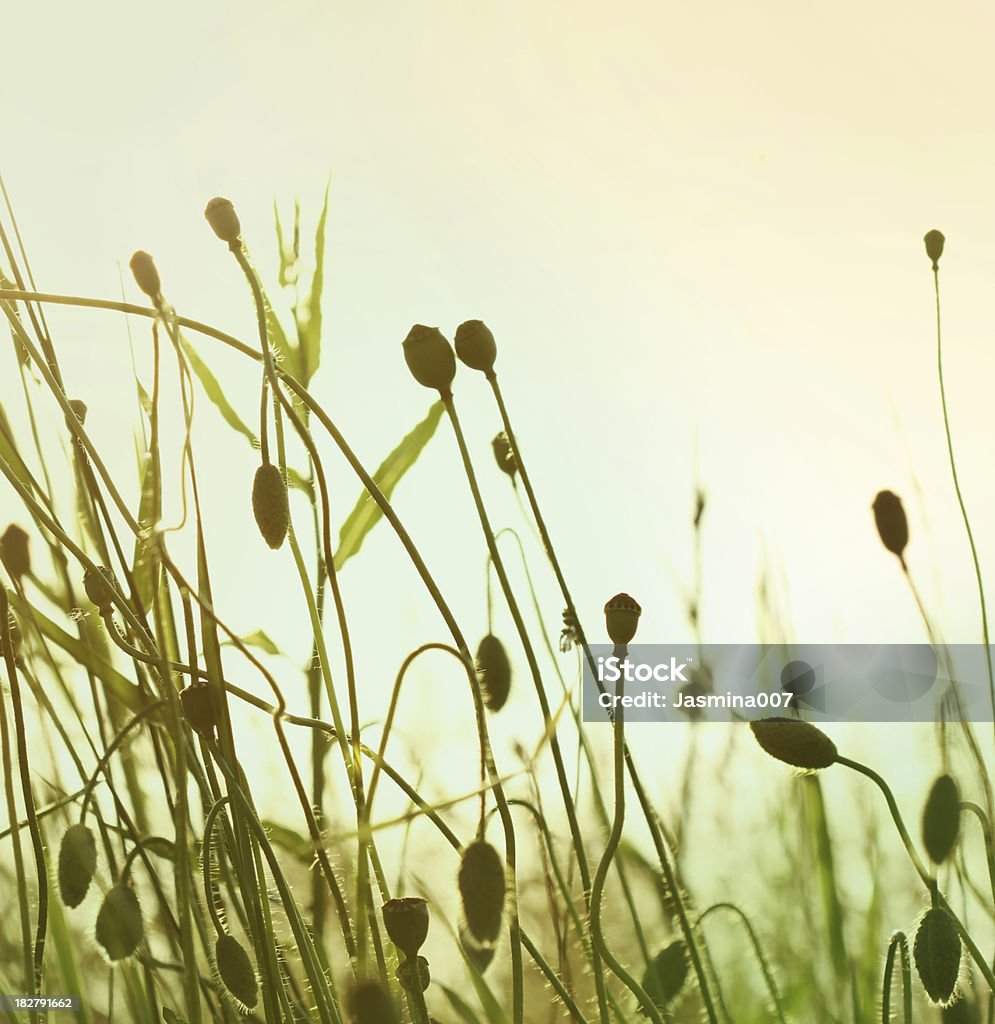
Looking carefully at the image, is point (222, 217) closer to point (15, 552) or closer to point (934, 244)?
point (15, 552)

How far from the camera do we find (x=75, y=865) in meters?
0.42

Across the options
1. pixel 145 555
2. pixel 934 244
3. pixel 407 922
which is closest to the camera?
pixel 407 922

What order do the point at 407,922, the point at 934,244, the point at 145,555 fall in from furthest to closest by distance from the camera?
the point at 934,244 < the point at 145,555 < the point at 407,922

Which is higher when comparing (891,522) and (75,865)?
(891,522)

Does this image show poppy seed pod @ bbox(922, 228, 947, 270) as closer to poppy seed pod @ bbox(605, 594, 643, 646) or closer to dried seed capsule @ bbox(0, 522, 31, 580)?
poppy seed pod @ bbox(605, 594, 643, 646)

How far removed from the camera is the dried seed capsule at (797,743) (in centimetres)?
36

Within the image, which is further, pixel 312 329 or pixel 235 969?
pixel 312 329

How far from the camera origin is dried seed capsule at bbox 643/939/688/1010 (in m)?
0.49

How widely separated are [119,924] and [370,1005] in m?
0.12

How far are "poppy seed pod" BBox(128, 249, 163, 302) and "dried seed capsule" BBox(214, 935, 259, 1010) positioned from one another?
0.27 m

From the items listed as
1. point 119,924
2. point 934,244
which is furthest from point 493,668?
point 934,244

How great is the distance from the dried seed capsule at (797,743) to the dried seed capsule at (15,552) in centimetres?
35

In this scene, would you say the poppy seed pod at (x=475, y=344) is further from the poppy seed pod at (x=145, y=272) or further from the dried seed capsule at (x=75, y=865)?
the dried seed capsule at (x=75, y=865)

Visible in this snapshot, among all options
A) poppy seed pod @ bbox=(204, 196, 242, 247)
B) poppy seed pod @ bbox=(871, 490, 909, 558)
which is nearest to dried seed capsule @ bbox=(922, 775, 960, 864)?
poppy seed pod @ bbox=(871, 490, 909, 558)
